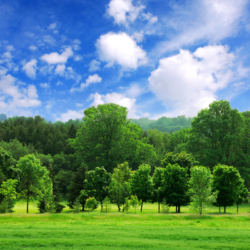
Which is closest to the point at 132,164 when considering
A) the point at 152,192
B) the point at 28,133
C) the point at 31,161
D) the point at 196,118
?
the point at 196,118

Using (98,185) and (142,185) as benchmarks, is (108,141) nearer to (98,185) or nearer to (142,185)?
(98,185)

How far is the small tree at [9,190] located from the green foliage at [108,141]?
26064 millimetres

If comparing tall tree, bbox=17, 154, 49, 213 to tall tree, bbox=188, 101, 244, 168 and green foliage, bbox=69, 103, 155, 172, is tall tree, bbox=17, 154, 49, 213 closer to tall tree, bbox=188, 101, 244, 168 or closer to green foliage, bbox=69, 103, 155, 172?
green foliage, bbox=69, 103, 155, 172

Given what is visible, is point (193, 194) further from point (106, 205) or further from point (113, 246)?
point (113, 246)

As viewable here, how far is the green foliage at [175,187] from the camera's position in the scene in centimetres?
3438

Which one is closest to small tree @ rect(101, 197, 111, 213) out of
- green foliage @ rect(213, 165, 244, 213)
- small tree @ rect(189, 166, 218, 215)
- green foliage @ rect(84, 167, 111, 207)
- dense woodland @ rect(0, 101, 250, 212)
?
green foliage @ rect(84, 167, 111, 207)

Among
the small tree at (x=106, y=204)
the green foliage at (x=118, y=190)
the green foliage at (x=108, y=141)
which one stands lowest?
the small tree at (x=106, y=204)

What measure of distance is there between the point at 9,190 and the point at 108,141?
3070 cm

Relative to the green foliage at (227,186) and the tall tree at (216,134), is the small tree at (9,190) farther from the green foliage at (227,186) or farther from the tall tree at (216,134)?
the tall tree at (216,134)

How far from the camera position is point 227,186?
3559 cm

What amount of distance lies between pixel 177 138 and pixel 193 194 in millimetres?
55430

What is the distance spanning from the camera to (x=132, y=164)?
63.8 m

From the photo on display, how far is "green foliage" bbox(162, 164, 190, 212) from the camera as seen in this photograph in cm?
3438

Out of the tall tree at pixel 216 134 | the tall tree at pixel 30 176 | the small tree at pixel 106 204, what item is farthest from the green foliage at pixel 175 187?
the tall tree at pixel 30 176
